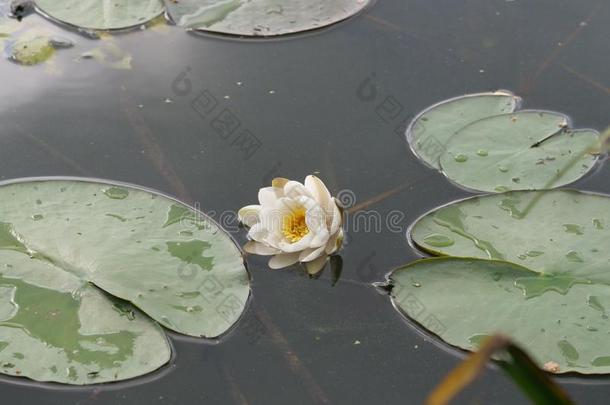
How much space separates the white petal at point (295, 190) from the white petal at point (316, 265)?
8.2 inches

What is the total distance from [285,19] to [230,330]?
1627mm

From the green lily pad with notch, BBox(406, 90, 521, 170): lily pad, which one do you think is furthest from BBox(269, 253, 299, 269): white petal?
BBox(406, 90, 521, 170): lily pad

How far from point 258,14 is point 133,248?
1.42 metres

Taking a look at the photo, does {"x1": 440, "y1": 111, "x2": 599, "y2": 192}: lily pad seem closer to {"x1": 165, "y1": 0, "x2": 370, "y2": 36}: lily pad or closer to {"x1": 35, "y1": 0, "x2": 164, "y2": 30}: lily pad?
{"x1": 165, "y1": 0, "x2": 370, "y2": 36}: lily pad

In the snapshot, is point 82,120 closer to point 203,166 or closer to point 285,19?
point 203,166

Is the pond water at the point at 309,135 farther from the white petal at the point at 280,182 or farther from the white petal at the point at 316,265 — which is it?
the white petal at the point at 280,182

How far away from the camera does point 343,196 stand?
2.63m

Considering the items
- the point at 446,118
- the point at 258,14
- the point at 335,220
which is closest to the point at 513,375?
the point at 335,220

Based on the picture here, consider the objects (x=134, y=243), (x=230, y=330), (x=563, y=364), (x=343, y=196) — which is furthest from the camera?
(x=343, y=196)

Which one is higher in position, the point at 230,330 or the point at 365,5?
the point at 365,5

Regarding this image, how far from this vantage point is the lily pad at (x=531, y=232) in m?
2.29

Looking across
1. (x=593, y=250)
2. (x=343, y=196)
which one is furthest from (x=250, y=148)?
(x=593, y=250)


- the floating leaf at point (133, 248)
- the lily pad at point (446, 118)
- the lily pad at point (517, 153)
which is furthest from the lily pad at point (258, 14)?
the floating leaf at point (133, 248)

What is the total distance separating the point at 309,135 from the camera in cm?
287
